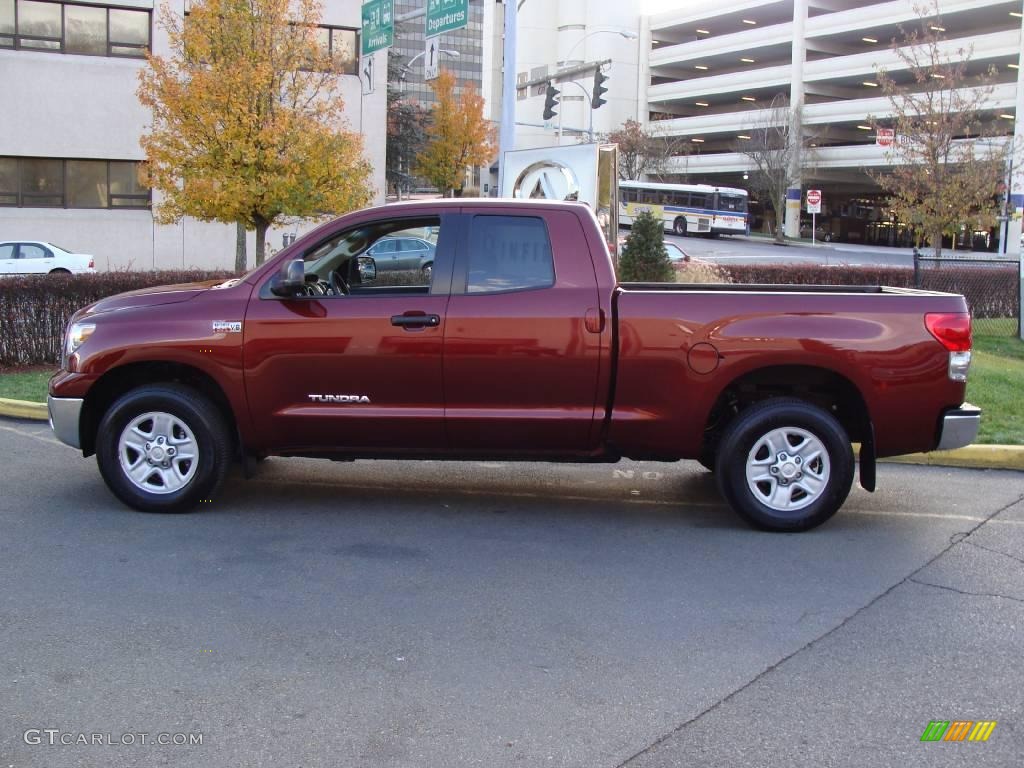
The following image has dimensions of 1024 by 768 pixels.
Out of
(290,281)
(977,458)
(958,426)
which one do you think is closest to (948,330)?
(958,426)

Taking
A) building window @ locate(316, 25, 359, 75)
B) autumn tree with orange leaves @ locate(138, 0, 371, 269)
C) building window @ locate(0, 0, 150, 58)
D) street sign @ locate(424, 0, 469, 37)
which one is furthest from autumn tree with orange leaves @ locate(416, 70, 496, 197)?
street sign @ locate(424, 0, 469, 37)

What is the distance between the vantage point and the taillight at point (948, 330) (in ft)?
21.0

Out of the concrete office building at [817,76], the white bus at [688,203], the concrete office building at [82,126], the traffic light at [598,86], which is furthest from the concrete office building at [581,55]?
the concrete office building at [82,126]

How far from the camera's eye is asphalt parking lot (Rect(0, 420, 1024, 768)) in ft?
12.7

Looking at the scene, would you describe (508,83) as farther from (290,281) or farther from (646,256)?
(290,281)

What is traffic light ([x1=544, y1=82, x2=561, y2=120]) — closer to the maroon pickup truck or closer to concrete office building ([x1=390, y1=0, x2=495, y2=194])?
the maroon pickup truck

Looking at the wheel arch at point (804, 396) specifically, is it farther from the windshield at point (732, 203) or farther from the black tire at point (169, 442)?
the windshield at point (732, 203)

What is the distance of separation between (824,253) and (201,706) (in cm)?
4730

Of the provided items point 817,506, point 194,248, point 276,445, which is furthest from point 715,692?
point 194,248

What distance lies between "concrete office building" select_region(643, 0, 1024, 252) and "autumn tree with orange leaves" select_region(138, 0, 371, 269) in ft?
122

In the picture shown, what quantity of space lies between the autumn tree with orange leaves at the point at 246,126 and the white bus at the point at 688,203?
118 feet

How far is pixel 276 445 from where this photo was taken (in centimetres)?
Result: 670

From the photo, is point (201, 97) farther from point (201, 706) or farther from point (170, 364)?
point (201, 706)

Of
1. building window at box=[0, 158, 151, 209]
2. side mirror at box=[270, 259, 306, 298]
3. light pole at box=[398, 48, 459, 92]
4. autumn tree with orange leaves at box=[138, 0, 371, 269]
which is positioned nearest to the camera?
side mirror at box=[270, 259, 306, 298]
